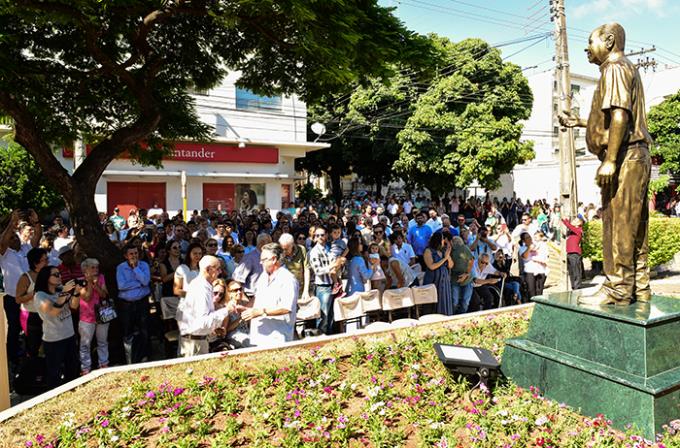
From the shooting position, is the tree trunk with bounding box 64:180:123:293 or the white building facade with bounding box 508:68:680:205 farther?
the white building facade with bounding box 508:68:680:205

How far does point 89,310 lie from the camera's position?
583cm

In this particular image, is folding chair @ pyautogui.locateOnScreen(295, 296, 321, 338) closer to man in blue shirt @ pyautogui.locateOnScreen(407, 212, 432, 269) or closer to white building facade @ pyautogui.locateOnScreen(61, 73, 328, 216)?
man in blue shirt @ pyautogui.locateOnScreen(407, 212, 432, 269)

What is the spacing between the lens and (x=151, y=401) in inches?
159

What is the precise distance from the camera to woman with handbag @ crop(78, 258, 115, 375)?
575 centimetres

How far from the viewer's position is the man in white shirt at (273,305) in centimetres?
506

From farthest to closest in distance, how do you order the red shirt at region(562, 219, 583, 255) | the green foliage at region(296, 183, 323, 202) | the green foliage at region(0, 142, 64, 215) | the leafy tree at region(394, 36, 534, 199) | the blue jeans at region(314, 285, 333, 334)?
the green foliage at region(296, 183, 323, 202)
the leafy tree at region(394, 36, 534, 199)
the green foliage at region(0, 142, 64, 215)
the red shirt at region(562, 219, 583, 255)
the blue jeans at region(314, 285, 333, 334)

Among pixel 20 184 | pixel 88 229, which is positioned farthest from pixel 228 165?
pixel 88 229

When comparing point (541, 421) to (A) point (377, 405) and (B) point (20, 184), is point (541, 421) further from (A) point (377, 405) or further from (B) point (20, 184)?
(B) point (20, 184)

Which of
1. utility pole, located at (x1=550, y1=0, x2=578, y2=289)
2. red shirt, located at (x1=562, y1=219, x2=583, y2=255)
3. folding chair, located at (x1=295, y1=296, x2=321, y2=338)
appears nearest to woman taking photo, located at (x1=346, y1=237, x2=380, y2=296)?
folding chair, located at (x1=295, y1=296, x2=321, y2=338)

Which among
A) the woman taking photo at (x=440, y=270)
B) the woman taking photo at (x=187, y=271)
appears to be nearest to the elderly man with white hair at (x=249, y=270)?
the woman taking photo at (x=187, y=271)

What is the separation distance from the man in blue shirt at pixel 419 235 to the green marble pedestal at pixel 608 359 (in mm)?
6326

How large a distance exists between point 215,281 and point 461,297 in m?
4.70

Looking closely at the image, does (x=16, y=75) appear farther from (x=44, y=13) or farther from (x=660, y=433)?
(x=660, y=433)

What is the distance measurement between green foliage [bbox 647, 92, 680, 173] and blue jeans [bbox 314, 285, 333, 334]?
986 inches
